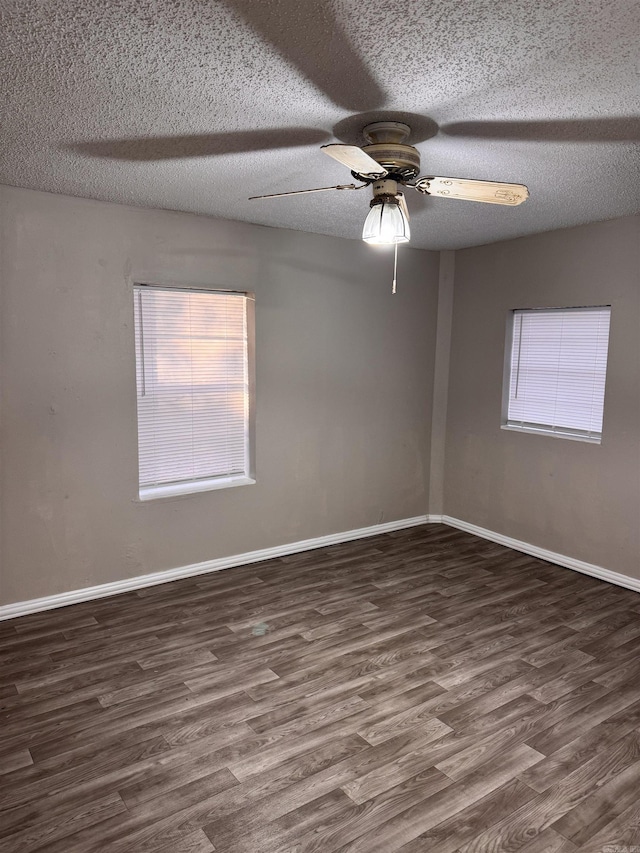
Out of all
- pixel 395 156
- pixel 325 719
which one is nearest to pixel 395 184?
pixel 395 156

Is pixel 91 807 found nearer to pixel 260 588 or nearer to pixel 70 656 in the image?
pixel 70 656

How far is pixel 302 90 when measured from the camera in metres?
1.97

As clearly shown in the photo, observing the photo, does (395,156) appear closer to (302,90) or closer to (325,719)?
(302,90)

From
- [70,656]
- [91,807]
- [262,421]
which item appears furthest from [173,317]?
[91,807]

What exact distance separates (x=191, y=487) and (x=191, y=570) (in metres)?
0.58

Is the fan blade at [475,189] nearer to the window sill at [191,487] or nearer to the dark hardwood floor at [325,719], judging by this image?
the dark hardwood floor at [325,719]

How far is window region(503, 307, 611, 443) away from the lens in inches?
161

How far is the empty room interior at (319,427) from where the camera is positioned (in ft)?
6.13

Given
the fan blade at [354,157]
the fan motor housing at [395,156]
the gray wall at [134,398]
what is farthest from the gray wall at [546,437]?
the fan blade at [354,157]

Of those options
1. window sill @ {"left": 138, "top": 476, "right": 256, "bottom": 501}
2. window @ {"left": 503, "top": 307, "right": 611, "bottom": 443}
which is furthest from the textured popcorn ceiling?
window sill @ {"left": 138, "top": 476, "right": 256, "bottom": 501}

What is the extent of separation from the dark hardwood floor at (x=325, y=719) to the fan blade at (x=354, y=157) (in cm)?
224

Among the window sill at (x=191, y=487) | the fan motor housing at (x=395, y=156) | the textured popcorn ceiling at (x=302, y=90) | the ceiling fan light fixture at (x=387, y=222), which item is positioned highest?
the textured popcorn ceiling at (x=302, y=90)

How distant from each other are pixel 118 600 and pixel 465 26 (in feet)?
11.3

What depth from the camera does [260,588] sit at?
3844 millimetres
